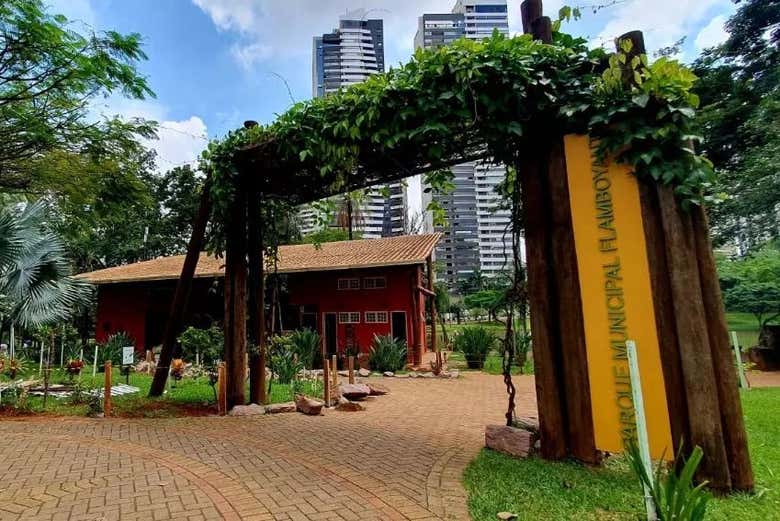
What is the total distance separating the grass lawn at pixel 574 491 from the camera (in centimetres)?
284

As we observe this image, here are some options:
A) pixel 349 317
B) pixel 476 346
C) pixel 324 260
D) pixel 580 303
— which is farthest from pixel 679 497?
pixel 324 260

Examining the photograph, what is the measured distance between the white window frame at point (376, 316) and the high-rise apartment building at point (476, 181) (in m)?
3.42

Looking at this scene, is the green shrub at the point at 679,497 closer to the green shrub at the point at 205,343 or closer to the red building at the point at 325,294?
the green shrub at the point at 205,343

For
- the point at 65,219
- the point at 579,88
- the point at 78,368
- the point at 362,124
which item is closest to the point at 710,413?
the point at 579,88

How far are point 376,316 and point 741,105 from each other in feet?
45.7

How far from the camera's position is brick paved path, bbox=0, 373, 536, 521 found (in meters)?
3.05

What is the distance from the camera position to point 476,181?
42.5 ft

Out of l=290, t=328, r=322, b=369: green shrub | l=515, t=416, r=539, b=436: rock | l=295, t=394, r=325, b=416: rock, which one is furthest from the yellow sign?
l=290, t=328, r=322, b=369: green shrub

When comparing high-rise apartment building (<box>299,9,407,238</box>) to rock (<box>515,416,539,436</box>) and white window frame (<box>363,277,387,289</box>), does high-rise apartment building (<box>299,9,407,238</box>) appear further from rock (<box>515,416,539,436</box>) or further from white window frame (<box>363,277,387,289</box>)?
rock (<box>515,416,539,436</box>)

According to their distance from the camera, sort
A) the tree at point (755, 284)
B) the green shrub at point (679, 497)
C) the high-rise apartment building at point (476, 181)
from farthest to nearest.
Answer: the tree at point (755, 284) → the high-rise apartment building at point (476, 181) → the green shrub at point (679, 497)

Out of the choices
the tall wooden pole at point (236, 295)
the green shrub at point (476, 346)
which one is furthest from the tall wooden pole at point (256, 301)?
the green shrub at point (476, 346)

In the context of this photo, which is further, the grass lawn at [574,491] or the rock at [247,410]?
the rock at [247,410]

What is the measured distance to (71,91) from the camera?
27.6 ft

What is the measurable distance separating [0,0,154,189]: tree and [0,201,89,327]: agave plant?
1.55 meters
